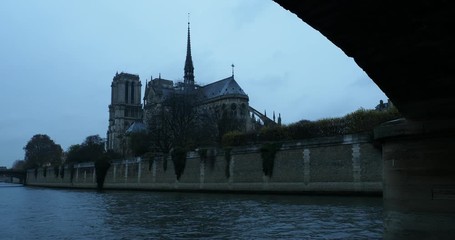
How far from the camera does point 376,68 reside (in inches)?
270

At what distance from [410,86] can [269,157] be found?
88.9 feet

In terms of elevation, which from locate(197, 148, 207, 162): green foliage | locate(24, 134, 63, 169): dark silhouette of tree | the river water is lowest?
the river water

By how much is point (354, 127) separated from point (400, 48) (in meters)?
27.7

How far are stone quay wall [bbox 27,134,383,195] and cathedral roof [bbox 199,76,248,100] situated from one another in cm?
3420

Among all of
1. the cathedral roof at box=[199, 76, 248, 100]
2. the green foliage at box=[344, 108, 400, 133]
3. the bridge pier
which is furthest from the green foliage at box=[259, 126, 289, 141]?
the cathedral roof at box=[199, 76, 248, 100]

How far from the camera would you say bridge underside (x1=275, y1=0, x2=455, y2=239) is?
4863 mm

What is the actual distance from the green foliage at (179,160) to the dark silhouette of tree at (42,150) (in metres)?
81.9

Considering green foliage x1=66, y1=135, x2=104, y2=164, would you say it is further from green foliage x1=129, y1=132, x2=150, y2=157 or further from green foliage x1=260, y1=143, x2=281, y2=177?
green foliage x1=260, y1=143, x2=281, y2=177

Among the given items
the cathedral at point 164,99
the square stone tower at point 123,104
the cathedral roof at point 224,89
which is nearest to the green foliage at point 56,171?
the cathedral at point 164,99

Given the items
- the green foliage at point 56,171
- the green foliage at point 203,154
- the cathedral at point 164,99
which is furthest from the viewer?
the green foliage at point 56,171

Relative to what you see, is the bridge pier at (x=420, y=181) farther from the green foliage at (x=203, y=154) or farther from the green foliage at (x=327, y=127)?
the green foliage at (x=203, y=154)

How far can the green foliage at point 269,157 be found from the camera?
113ft

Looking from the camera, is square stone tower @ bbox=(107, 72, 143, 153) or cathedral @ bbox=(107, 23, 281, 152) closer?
cathedral @ bbox=(107, 23, 281, 152)

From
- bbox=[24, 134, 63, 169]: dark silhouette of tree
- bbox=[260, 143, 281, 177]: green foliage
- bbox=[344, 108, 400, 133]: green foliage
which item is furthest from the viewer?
bbox=[24, 134, 63, 169]: dark silhouette of tree
